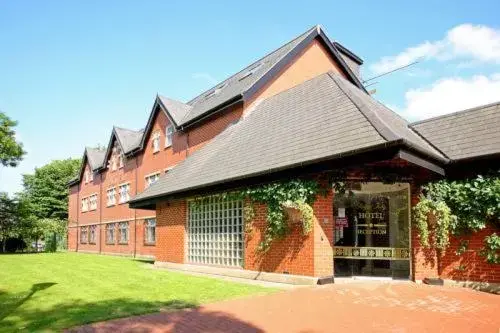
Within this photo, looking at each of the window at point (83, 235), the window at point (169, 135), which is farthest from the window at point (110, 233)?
the window at point (169, 135)

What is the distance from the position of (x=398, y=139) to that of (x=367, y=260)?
4.27m

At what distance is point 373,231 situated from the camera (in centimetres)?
1274

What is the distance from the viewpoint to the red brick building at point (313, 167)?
1134cm

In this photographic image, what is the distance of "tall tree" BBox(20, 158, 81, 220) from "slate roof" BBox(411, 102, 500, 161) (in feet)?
198

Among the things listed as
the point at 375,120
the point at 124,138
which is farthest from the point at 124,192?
the point at 375,120

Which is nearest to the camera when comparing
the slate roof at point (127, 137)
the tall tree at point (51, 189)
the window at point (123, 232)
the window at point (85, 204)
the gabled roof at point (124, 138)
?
the window at point (123, 232)

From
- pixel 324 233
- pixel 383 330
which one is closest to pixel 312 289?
pixel 324 233

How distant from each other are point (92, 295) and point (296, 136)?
7.18 metres

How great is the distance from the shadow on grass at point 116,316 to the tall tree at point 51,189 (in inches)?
2337

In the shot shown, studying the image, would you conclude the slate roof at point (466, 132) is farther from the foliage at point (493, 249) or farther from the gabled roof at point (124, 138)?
the gabled roof at point (124, 138)

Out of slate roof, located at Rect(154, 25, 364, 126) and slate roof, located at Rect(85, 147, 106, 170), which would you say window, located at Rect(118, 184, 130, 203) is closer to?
slate roof, located at Rect(85, 147, 106, 170)

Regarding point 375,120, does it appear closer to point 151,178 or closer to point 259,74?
point 259,74

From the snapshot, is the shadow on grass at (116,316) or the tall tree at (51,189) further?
the tall tree at (51,189)

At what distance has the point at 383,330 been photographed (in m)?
6.94
